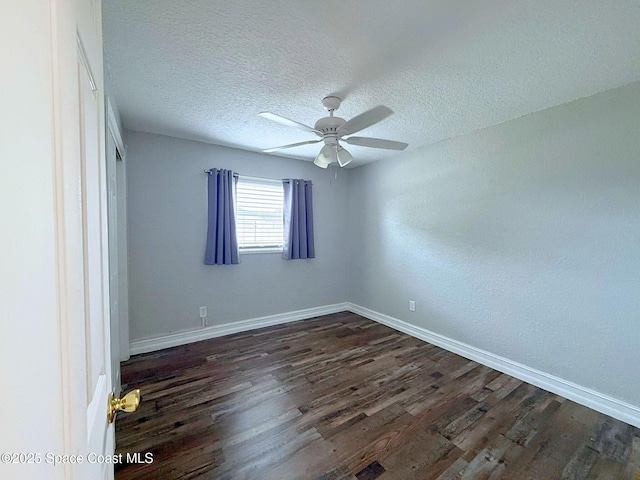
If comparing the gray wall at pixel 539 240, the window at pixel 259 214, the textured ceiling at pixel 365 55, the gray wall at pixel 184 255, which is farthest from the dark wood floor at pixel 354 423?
the textured ceiling at pixel 365 55


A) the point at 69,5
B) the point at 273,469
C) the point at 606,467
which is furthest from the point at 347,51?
the point at 606,467

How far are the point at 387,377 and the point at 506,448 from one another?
928 mm

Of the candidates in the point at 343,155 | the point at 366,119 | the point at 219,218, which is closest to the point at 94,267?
the point at 366,119

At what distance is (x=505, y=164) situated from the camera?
2.50m

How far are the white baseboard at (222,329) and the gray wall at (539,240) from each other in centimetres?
134

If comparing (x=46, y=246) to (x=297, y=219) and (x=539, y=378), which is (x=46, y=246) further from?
(x=297, y=219)

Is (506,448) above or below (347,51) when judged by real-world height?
below

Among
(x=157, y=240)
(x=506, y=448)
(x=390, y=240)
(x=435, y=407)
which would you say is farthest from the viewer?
(x=390, y=240)

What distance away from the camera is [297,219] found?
3725 mm

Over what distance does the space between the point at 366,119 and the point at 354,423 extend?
6.85 feet

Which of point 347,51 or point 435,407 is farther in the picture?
point 435,407

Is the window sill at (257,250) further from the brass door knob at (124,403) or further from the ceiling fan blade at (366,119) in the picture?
the brass door knob at (124,403)

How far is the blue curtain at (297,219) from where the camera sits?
3695mm

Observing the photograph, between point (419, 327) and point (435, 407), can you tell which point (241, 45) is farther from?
point (419, 327)
